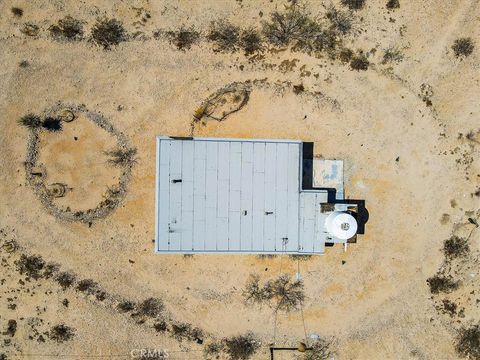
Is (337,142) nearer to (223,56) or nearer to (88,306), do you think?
(223,56)

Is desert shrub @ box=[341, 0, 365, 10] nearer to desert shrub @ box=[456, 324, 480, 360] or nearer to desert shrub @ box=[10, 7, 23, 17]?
desert shrub @ box=[10, 7, 23, 17]

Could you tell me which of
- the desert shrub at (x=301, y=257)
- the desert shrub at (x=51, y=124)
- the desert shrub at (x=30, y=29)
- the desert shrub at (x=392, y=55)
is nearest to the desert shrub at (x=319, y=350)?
the desert shrub at (x=301, y=257)

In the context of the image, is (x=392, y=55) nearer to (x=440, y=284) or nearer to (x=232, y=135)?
(x=232, y=135)

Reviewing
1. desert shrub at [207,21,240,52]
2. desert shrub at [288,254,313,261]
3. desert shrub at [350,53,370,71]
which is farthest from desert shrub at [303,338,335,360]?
desert shrub at [207,21,240,52]

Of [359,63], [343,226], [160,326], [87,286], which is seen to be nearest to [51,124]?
[87,286]

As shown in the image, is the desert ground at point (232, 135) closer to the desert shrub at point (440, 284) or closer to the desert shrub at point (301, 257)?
the desert shrub at point (440, 284)

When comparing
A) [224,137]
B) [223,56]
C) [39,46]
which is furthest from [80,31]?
[224,137]
